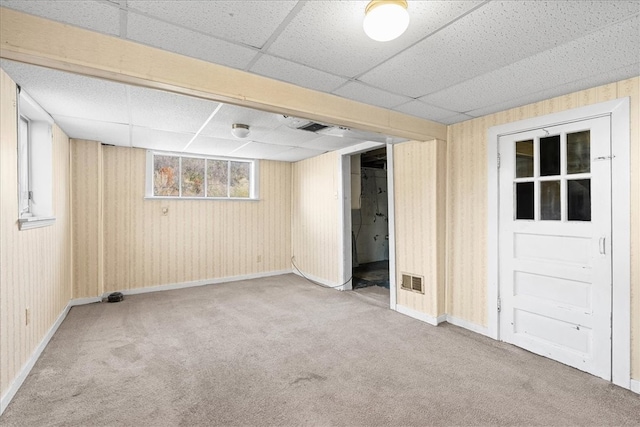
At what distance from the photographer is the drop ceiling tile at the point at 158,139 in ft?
12.5

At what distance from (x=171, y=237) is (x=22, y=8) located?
3963 millimetres

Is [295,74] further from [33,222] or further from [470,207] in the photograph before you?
[33,222]

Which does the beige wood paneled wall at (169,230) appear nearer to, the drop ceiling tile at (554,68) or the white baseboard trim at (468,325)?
the white baseboard trim at (468,325)

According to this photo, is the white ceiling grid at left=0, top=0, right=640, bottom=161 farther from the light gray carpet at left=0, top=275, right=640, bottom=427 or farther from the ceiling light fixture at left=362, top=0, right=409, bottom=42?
the light gray carpet at left=0, top=275, right=640, bottom=427

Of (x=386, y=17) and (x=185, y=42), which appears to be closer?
(x=386, y=17)

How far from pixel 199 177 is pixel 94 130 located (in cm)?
181

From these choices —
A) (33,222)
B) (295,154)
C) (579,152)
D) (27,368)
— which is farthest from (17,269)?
(579,152)

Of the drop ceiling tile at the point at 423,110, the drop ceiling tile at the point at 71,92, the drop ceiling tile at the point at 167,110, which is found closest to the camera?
the drop ceiling tile at the point at 71,92

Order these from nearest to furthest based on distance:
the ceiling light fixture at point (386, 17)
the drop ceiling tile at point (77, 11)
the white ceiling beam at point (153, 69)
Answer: the ceiling light fixture at point (386, 17)
the drop ceiling tile at point (77, 11)
the white ceiling beam at point (153, 69)

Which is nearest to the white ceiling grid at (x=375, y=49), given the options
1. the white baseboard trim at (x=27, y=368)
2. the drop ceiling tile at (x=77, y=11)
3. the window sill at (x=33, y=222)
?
the drop ceiling tile at (x=77, y=11)

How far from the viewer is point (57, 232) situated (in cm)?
343

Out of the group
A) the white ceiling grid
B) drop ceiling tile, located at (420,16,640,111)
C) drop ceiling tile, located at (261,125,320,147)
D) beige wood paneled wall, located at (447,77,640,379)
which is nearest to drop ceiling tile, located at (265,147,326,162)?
drop ceiling tile, located at (261,125,320,147)

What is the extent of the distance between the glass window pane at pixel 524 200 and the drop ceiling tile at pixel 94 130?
4.22 meters

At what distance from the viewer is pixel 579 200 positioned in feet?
8.19
